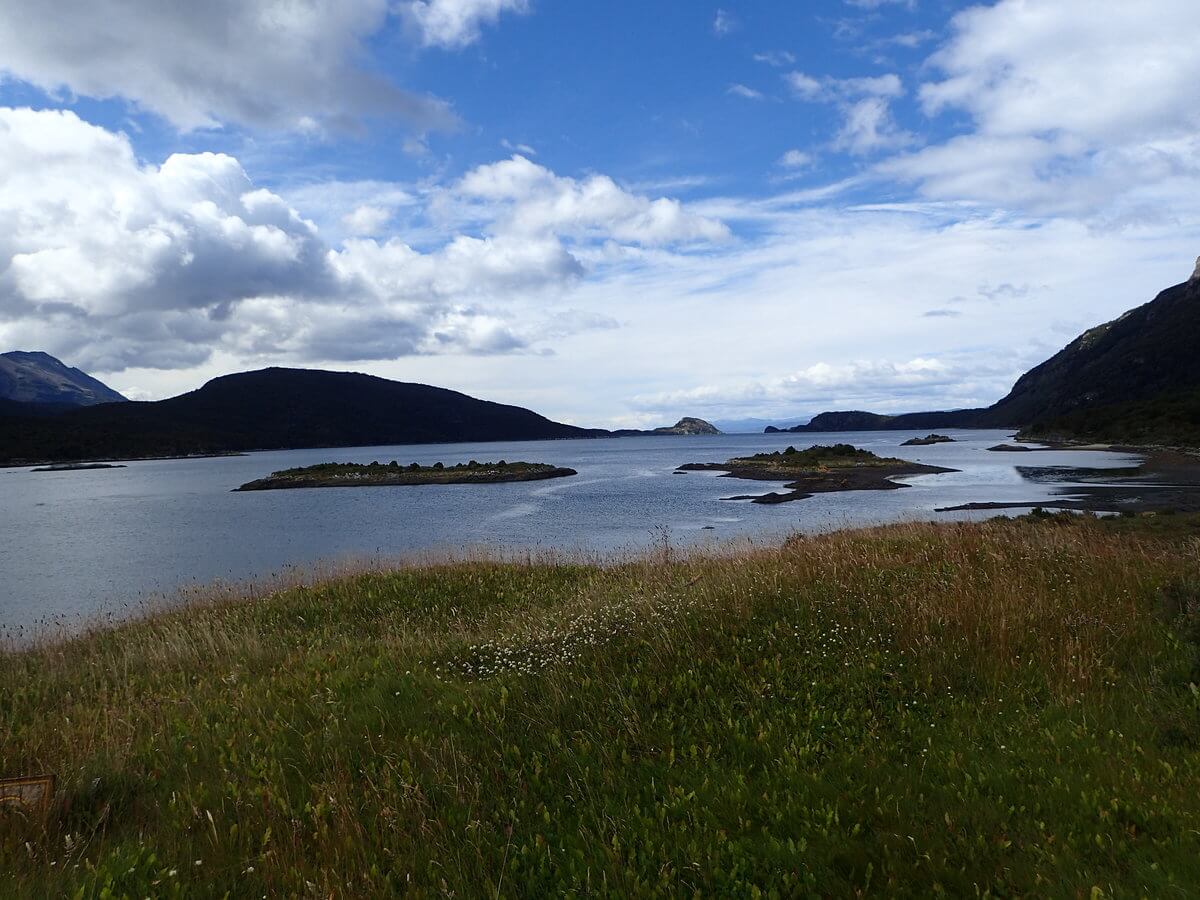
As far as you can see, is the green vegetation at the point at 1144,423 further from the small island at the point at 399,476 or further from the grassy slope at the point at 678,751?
the grassy slope at the point at 678,751

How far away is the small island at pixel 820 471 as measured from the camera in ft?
234

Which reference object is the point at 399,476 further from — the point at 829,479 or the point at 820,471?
the point at 829,479

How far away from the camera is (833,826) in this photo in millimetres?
4531

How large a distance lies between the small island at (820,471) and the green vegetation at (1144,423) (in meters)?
46.0

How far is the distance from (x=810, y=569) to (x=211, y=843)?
8774 millimetres

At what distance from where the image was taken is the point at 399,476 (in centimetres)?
11312

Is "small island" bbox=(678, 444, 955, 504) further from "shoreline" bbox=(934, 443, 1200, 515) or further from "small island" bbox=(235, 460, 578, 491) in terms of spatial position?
"small island" bbox=(235, 460, 578, 491)

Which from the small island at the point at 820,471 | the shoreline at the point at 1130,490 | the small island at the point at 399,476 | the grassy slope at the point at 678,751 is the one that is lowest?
the shoreline at the point at 1130,490

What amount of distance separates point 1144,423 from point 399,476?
438 ft

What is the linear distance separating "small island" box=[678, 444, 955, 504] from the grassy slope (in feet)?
182

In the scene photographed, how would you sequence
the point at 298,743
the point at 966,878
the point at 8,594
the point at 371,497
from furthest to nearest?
the point at 371,497 → the point at 8,594 → the point at 298,743 → the point at 966,878

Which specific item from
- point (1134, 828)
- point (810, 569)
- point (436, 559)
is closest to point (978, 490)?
point (436, 559)

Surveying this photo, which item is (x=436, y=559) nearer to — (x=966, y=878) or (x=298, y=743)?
(x=298, y=743)

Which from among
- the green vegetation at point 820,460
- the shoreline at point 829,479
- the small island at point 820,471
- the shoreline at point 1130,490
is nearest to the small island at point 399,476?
the small island at point 820,471
